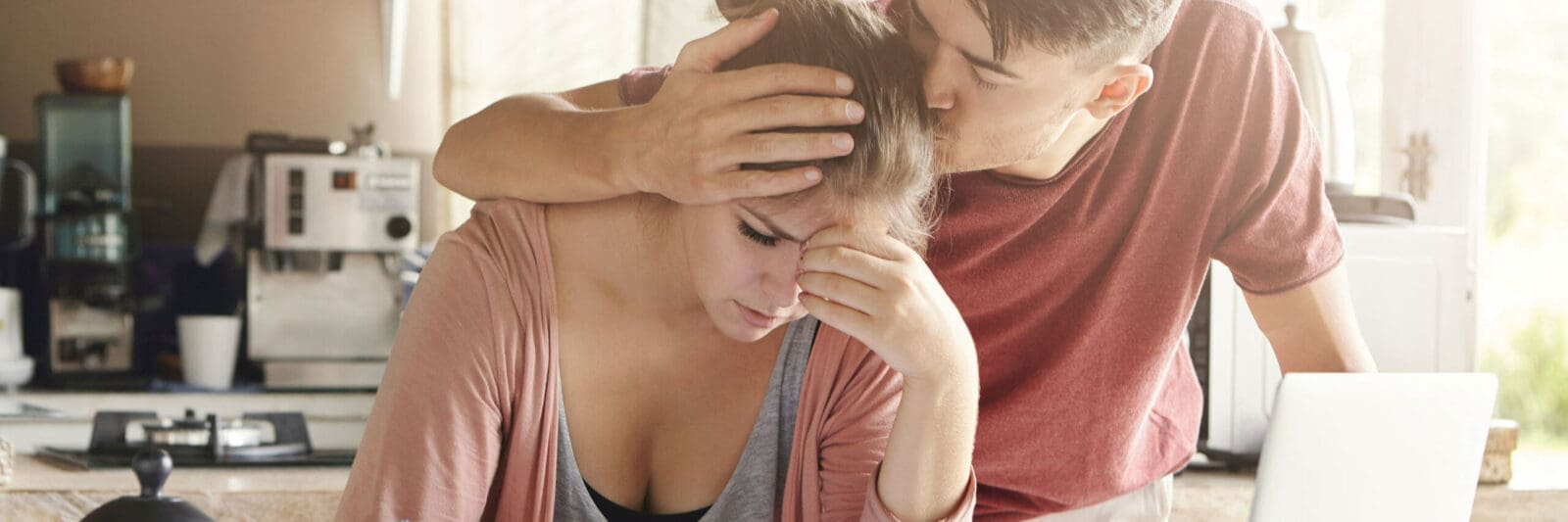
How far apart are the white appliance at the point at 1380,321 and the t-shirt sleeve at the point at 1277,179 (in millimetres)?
445

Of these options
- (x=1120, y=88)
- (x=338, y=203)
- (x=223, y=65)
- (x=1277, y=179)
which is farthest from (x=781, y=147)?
(x=223, y=65)

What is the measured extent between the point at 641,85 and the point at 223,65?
263cm

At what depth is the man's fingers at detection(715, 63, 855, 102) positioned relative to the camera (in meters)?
0.89

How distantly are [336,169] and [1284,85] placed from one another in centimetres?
189

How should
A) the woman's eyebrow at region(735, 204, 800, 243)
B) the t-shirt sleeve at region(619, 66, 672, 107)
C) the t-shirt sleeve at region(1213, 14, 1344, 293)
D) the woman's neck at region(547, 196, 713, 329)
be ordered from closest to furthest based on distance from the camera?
the woman's eyebrow at region(735, 204, 800, 243) → the woman's neck at region(547, 196, 713, 329) → the t-shirt sleeve at region(619, 66, 672, 107) → the t-shirt sleeve at region(1213, 14, 1344, 293)

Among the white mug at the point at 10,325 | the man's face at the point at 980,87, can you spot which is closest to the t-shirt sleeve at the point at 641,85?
the man's face at the point at 980,87

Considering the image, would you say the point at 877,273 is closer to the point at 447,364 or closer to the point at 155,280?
the point at 447,364

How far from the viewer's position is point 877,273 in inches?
36.9

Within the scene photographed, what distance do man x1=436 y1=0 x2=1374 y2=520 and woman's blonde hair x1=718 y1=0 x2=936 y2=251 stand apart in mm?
118

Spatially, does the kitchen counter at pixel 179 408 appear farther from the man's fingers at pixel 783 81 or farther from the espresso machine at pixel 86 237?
the man's fingers at pixel 783 81

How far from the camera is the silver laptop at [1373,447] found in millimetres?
912

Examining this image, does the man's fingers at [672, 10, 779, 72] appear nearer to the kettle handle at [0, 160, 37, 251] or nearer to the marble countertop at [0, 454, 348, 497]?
the marble countertop at [0, 454, 348, 497]

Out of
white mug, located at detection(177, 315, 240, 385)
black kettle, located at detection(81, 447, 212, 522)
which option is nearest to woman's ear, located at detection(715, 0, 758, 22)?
black kettle, located at detection(81, 447, 212, 522)

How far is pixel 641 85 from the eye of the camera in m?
1.22
